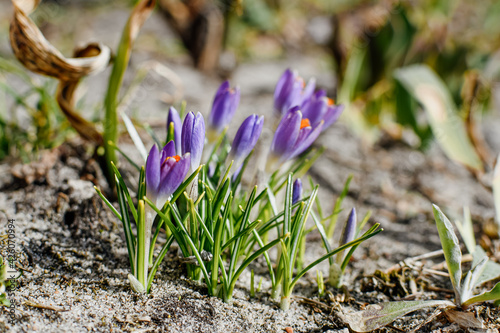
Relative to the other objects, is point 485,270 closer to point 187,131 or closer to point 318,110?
point 318,110

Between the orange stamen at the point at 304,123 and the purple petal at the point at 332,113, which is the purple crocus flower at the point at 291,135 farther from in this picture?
the purple petal at the point at 332,113

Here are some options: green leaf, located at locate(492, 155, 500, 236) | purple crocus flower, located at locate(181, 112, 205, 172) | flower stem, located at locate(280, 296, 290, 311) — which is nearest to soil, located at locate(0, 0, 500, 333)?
flower stem, located at locate(280, 296, 290, 311)

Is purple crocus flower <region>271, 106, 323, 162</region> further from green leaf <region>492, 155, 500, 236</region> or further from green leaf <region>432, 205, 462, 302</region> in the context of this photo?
green leaf <region>492, 155, 500, 236</region>

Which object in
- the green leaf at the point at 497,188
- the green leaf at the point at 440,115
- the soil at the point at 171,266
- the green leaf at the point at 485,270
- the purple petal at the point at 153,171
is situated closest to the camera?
the purple petal at the point at 153,171

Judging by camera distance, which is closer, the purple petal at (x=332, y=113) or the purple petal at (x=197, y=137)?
the purple petal at (x=197, y=137)

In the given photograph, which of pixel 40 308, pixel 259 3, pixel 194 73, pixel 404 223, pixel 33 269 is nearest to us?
pixel 40 308

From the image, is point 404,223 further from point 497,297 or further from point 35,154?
point 35,154

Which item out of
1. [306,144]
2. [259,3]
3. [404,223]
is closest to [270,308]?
[306,144]

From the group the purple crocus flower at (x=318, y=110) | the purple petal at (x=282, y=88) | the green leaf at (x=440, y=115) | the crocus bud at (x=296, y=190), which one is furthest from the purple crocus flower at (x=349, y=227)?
the green leaf at (x=440, y=115)
